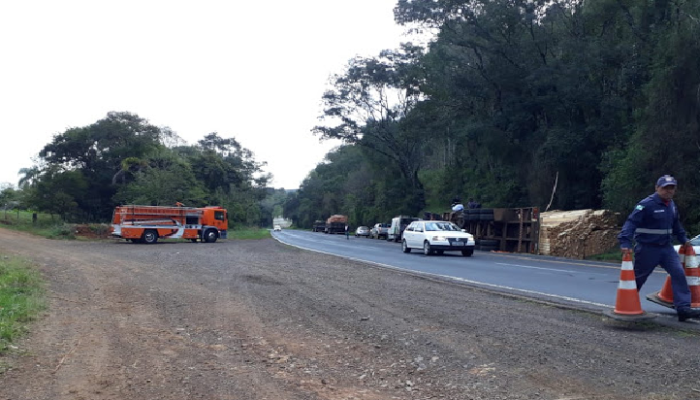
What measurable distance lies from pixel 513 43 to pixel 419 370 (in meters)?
35.1

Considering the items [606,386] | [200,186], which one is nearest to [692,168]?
[606,386]

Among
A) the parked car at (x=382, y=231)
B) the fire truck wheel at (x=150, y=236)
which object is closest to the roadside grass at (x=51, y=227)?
the fire truck wheel at (x=150, y=236)

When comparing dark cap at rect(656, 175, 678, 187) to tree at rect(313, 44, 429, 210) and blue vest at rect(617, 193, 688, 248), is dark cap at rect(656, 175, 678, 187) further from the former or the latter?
tree at rect(313, 44, 429, 210)

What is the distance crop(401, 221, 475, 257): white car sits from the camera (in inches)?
926

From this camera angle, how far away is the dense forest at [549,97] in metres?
24.4

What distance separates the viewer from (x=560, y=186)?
3509 cm

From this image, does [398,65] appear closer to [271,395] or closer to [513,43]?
[513,43]

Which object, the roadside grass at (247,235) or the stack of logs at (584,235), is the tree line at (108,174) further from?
the stack of logs at (584,235)

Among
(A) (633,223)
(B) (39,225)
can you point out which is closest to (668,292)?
(A) (633,223)

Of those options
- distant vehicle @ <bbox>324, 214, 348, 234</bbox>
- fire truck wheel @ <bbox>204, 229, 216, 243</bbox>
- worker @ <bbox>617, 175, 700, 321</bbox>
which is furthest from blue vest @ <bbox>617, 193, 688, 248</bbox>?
distant vehicle @ <bbox>324, 214, 348, 234</bbox>

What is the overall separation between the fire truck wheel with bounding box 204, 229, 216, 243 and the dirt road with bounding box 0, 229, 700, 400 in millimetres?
30546

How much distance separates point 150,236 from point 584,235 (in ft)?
85.7

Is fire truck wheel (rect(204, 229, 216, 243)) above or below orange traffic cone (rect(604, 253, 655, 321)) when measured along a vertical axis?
below

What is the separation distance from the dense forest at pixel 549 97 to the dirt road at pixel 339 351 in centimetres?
1817
